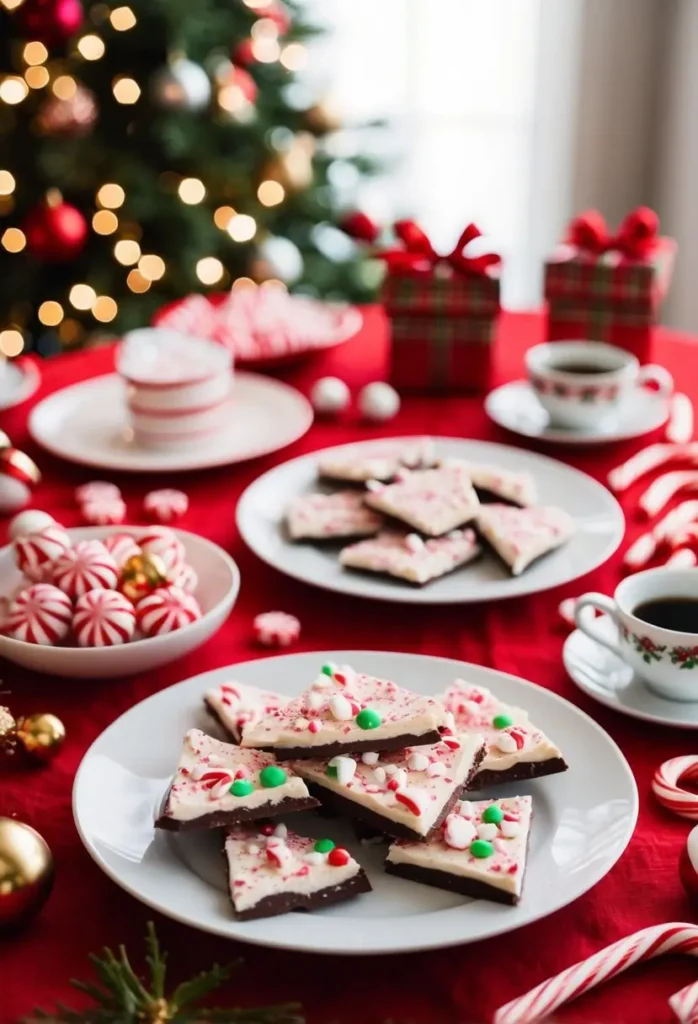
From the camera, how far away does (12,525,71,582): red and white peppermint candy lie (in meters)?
1.21

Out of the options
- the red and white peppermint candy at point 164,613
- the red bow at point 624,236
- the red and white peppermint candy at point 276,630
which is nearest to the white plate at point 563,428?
the red bow at point 624,236

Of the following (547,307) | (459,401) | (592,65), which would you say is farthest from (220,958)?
(592,65)

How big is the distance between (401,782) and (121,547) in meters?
0.51

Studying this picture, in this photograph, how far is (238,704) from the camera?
1003 millimetres

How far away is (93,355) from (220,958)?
1466 mm

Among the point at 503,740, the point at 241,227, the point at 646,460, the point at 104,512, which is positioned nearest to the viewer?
the point at 503,740

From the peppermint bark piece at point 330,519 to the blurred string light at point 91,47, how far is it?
1.91m

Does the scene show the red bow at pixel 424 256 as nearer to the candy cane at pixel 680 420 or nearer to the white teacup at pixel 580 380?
the white teacup at pixel 580 380

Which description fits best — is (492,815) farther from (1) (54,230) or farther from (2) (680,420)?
(1) (54,230)

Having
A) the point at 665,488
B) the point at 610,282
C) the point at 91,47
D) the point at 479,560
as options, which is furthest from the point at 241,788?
the point at 91,47

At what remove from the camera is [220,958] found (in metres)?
0.82

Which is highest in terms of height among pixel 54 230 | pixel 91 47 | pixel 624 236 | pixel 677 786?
pixel 91 47

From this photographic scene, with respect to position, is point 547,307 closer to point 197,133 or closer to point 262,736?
point 262,736

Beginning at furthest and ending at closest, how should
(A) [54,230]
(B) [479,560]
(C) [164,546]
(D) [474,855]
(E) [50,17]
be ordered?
(A) [54,230]
(E) [50,17]
(B) [479,560]
(C) [164,546]
(D) [474,855]
